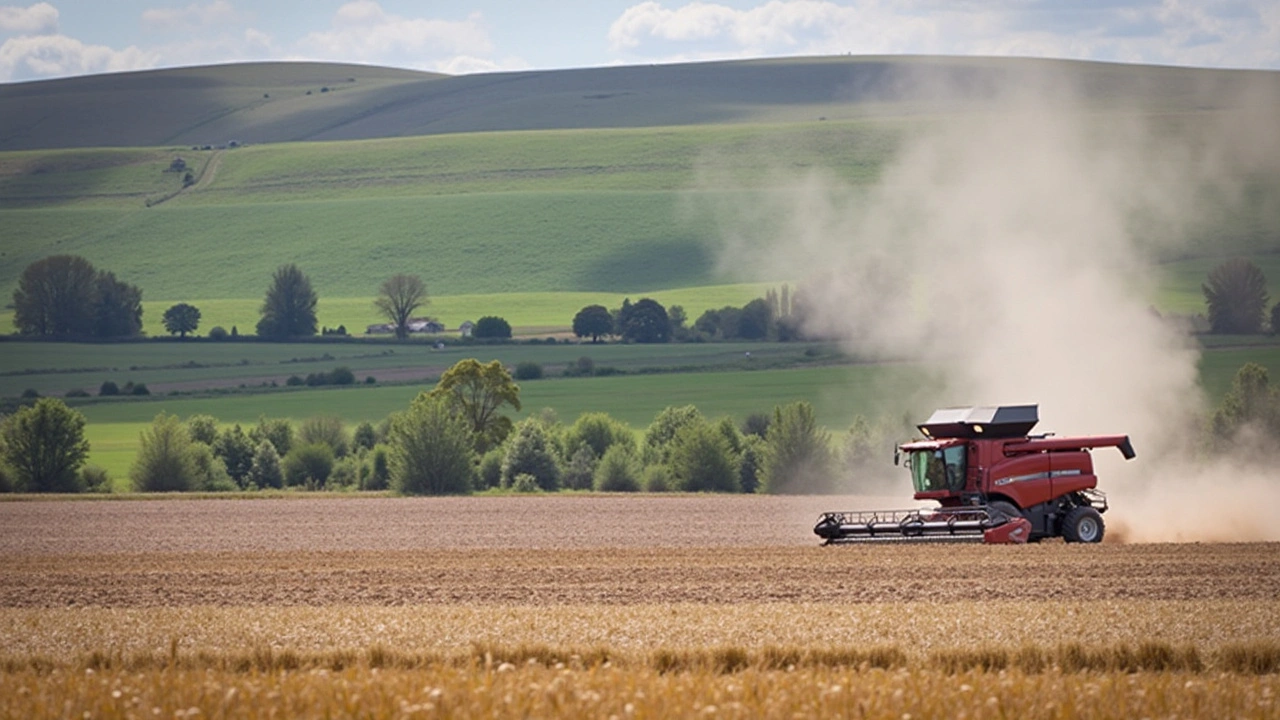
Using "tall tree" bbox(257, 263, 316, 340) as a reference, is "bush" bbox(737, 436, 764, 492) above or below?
below

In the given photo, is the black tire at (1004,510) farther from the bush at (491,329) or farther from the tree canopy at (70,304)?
the tree canopy at (70,304)

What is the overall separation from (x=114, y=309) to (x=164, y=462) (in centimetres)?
8300

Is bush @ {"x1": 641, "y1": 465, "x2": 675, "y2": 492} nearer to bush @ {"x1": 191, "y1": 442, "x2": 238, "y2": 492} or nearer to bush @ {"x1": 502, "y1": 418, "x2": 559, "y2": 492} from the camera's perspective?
bush @ {"x1": 502, "y1": 418, "x2": 559, "y2": 492}

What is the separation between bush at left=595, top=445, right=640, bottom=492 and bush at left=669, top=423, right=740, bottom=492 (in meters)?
2.21

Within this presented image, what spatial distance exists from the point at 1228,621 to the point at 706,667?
8.41 meters

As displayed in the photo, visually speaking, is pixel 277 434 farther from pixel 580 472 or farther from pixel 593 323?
pixel 593 323

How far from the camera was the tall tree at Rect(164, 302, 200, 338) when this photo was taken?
478 ft

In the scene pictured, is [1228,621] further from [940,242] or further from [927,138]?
[927,138]

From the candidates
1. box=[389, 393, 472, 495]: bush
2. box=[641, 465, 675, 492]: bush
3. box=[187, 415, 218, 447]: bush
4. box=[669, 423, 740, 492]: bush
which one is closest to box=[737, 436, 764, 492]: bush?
box=[669, 423, 740, 492]: bush

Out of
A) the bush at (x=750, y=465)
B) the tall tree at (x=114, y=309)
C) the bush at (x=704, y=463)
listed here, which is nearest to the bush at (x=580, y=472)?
the bush at (x=704, y=463)

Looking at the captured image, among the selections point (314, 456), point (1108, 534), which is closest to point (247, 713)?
point (1108, 534)

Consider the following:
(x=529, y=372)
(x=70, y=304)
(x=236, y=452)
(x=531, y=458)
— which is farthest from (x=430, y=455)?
(x=70, y=304)

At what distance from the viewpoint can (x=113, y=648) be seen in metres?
18.2

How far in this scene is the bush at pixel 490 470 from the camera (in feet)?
233
